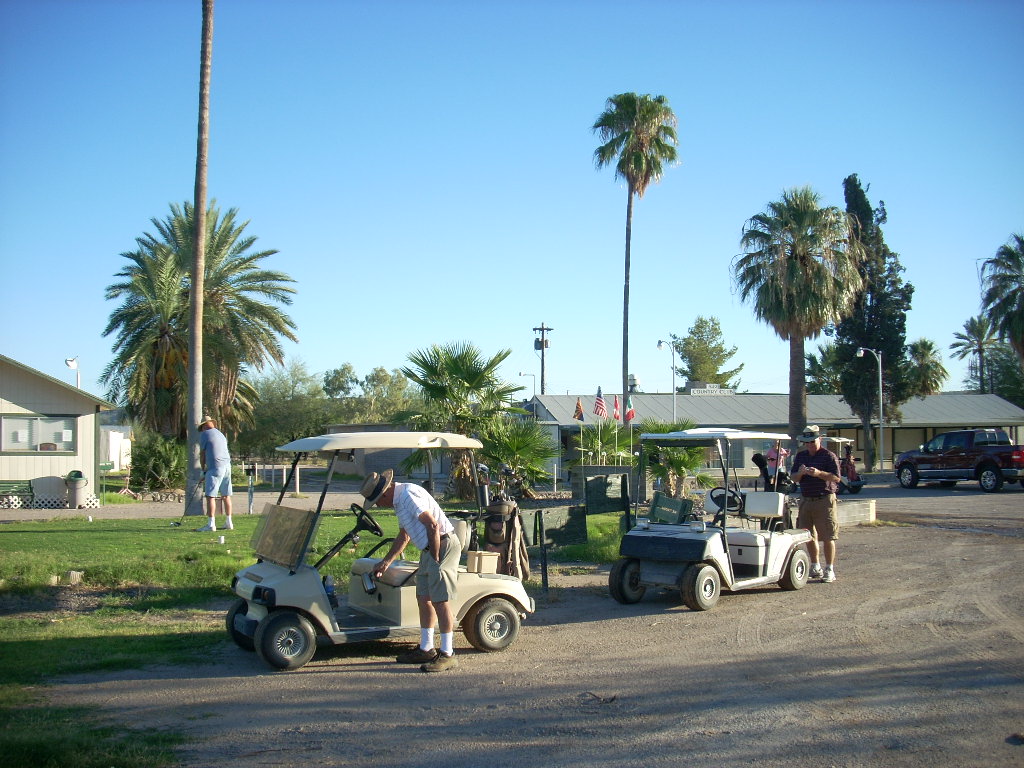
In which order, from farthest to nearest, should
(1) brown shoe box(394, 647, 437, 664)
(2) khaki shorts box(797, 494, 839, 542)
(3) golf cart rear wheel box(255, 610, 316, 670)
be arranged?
(2) khaki shorts box(797, 494, 839, 542)
(1) brown shoe box(394, 647, 437, 664)
(3) golf cart rear wheel box(255, 610, 316, 670)

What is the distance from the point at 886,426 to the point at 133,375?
35.1m

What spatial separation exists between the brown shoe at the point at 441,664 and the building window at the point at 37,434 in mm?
17803

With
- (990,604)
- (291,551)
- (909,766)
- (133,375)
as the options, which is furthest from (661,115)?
(909,766)

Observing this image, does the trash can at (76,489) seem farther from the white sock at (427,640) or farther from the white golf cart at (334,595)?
the white sock at (427,640)

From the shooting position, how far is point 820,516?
35.1ft

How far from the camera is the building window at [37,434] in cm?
2103

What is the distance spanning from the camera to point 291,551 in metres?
7.21

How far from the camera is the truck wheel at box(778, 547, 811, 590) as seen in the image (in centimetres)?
1027

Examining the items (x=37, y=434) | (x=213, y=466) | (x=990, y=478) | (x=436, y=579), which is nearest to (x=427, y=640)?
(x=436, y=579)

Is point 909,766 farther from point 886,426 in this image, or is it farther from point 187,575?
point 886,426

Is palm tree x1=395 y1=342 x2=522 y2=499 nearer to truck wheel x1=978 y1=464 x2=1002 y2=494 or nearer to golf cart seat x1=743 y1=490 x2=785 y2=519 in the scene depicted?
golf cart seat x1=743 y1=490 x2=785 y2=519

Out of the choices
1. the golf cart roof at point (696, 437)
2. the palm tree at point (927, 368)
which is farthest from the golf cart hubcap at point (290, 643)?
the palm tree at point (927, 368)

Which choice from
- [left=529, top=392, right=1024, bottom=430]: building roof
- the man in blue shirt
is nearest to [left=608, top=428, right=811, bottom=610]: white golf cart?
the man in blue shirt

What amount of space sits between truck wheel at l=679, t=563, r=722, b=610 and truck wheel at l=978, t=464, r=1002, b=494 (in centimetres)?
2194
